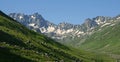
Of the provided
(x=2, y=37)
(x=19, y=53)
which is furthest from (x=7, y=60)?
(x=2, y=37)

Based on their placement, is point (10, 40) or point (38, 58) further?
point (10, 40)

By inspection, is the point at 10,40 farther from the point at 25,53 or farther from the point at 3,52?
the point at 3,52

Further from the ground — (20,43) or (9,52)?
(20,43)

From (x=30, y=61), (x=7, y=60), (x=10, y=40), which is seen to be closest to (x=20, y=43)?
(x=10, y=40)

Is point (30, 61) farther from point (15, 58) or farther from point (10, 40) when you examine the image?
point (10, 40)

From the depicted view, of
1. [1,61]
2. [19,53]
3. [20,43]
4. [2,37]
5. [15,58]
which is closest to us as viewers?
[1,61]

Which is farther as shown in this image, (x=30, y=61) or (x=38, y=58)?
(x=38, y=58)

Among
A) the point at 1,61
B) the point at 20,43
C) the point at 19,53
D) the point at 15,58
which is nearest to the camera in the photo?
the point at 1,61

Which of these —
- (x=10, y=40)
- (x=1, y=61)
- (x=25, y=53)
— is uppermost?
(x=10, y=40)

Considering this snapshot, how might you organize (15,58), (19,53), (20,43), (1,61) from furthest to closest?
1. (20,43)
2. (19,53)
3. (15,58)
4. (1,61)

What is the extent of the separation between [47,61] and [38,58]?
1897 millimetres

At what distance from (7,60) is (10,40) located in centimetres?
2758

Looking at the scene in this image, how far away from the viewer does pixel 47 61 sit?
171 ft

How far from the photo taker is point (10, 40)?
69250mm
